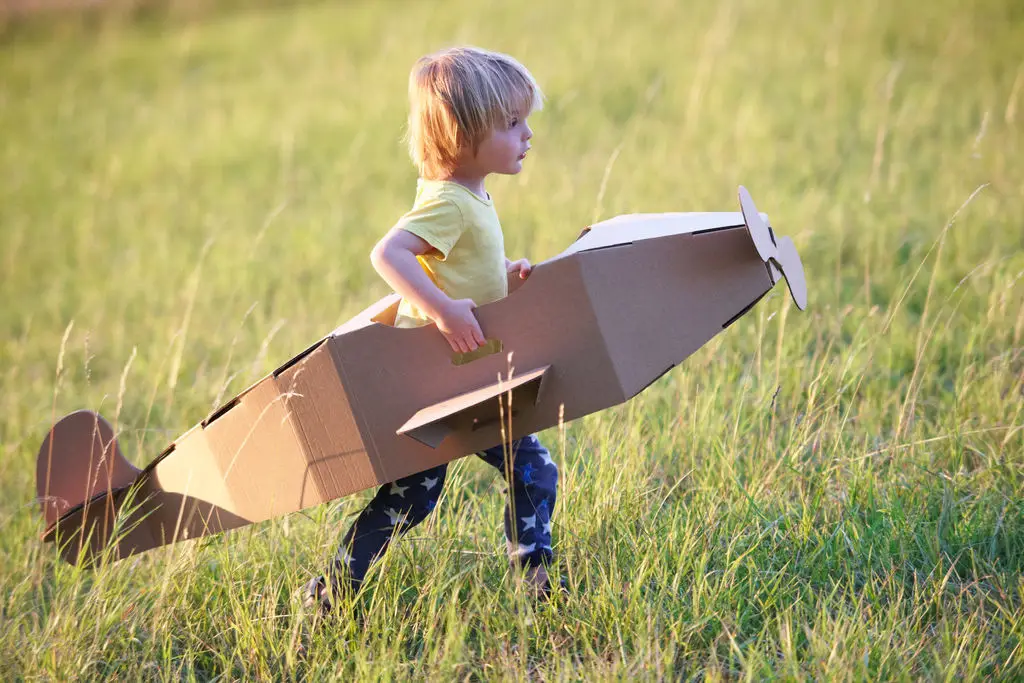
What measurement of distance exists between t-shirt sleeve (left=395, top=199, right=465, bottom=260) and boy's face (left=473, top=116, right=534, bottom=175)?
0.14 meters

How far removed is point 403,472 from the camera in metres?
2.16

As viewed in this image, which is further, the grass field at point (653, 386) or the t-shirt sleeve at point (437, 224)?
the grass field at point (653, 386)

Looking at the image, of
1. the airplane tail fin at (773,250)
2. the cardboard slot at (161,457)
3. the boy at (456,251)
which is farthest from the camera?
the cardboard slot at (161,457)

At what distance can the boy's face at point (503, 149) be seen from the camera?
86.5 inches

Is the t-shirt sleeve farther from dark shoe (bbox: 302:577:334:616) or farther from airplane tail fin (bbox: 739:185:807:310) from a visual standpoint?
dark shoe (bbox: 302:577:334:616)

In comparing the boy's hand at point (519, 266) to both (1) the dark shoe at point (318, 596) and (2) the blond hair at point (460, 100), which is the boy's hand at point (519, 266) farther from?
(1) the dark shoe at point (318, 596)

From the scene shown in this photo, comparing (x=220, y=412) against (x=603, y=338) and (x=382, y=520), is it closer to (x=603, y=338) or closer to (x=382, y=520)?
(x=382, y=520)

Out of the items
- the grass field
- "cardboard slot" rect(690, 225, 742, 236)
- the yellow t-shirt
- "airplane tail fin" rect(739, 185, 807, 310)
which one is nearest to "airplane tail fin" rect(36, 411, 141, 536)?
the grass field

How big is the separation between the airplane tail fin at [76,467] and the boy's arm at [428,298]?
905 mm

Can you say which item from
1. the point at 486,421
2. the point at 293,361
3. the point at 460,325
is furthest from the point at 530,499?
the point at 293,361

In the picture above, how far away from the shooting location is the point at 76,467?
2.43 meters

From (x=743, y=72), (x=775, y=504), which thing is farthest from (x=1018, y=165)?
(x=775, y=504)

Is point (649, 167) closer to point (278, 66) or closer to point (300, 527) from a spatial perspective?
point (300, 527)

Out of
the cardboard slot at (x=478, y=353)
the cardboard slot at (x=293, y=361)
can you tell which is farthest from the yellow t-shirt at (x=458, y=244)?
the cardboard slot at (x=293, y=361)
